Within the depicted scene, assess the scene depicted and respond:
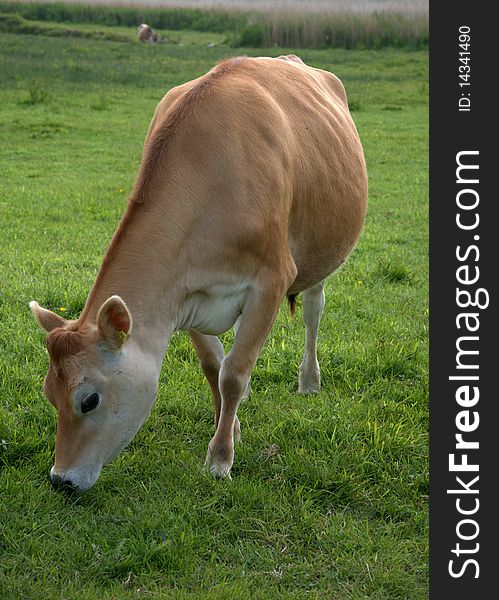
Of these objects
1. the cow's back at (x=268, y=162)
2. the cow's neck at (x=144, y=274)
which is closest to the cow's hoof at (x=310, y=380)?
the cow's back at (x=268, y=162)

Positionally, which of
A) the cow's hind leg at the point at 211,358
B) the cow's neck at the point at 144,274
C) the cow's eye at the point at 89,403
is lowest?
the cow's hind leg at the point at 211,358

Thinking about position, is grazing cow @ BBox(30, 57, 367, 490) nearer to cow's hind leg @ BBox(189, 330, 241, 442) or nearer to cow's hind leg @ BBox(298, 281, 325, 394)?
cow's hind leg @ BBox(189, 330, 241, 442)

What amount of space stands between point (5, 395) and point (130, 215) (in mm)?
1716

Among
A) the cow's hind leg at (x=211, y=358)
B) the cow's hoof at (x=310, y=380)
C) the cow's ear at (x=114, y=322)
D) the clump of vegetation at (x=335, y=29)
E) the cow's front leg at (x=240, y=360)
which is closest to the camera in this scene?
the cow's ear at (x=114, y=322)

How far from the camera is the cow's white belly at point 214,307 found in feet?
12.9

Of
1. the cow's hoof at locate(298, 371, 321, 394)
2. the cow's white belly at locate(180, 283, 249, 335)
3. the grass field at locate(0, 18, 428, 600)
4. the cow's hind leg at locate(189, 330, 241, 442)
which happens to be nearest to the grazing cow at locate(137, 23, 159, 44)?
the grass field at locate(0, 18, 428, 600)

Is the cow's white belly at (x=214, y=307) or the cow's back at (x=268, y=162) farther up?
the cow's back at (x=268, y=162)

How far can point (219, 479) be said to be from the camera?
163 inches

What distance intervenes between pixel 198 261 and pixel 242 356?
1.81 feet

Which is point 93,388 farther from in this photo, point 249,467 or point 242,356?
point 249,467

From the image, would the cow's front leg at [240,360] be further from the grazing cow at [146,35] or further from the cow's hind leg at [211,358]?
the grazing cow at [146,35]

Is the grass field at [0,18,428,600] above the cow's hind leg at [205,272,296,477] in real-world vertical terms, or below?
below

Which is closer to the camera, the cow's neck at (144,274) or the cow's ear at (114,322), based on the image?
the cow's ear at (114,322)

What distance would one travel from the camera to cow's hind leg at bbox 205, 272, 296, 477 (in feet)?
13.2
